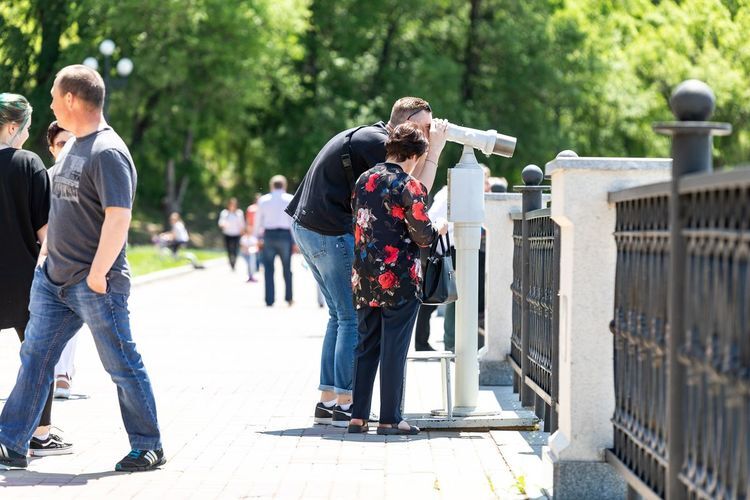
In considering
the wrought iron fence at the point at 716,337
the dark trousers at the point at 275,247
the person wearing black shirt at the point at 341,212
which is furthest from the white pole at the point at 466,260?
the dark trousers at the point at 275,247

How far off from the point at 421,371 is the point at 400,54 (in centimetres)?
4084

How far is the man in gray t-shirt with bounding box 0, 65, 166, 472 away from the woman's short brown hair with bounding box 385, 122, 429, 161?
1.54m

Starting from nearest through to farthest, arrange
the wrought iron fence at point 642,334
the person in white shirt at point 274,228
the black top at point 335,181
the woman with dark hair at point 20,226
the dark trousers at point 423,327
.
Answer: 1. the wrought iron fence at point 642,334
2. the woman with dark hair at point 20,226
3. the black top at point 335,181
4. the dark trousers at point 423,327
5. the person in white shirt at point 274,228

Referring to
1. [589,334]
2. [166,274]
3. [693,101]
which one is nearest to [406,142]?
[589,334]

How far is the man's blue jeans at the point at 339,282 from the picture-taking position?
26.3ft

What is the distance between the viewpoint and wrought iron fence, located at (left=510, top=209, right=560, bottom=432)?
23.9 feet

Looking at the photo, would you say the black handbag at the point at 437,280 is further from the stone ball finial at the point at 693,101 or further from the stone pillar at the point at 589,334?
the stone ball finial at the point at 693,101

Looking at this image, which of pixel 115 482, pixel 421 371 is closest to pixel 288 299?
pixel 421 371

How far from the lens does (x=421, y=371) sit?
36.9 feet

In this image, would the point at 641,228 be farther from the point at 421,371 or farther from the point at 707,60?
the point at 707,60

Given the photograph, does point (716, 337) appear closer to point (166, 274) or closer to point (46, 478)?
point (46, 478)

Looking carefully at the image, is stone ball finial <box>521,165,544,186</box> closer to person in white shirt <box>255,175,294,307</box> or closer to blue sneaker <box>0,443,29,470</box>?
blue sneaker <box>0,443,29,470</box>

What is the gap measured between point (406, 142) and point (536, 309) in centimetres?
154

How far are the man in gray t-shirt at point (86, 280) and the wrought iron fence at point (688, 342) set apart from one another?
7.39ft
